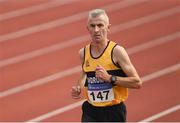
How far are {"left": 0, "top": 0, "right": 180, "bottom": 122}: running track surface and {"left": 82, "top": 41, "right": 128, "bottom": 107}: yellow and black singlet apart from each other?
2.50 meters

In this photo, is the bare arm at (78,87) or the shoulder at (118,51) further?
the bare arm at (78,87)

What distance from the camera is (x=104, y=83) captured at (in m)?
4.20

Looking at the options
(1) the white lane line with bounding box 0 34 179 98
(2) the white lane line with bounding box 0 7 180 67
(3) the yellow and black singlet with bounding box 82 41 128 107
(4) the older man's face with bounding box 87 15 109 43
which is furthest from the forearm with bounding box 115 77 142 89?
(2) the white lane line with bounding box 0 7 180 67

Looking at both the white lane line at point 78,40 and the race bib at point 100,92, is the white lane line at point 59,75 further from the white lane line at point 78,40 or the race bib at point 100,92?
the race bib at point 100,92

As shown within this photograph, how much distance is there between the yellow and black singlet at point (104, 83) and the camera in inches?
163

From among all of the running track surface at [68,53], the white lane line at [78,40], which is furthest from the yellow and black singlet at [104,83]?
the white lane line at [78,40]

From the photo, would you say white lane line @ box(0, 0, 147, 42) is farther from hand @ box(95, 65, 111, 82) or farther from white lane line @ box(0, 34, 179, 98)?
hand @ box(95, 65, 111, 82)

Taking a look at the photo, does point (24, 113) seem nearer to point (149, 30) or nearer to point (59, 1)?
point (149, 30)

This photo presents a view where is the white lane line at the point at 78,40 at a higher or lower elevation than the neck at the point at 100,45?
higher

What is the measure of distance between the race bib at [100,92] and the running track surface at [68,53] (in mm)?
2501

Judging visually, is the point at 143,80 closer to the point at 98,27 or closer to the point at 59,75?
the point at 59,75

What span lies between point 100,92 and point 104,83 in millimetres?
79

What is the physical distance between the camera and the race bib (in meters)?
4.19

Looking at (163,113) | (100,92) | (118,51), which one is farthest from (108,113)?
(163,113)
